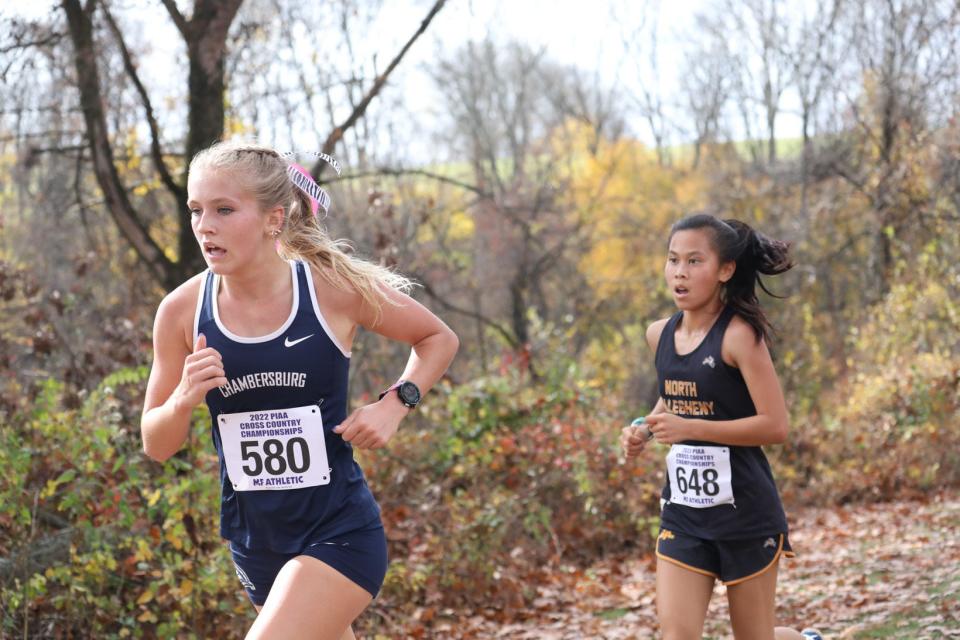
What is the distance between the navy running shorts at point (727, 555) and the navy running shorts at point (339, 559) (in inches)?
42.1

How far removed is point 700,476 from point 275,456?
58.1 inches

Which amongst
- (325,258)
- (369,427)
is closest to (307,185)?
(325,258)

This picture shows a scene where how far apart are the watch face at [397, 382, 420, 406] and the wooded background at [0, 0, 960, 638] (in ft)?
5.01

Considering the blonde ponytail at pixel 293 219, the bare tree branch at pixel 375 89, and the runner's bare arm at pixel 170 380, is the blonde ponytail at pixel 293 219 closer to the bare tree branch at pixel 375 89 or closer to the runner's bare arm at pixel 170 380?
the runner's bare arm at pixel 170 380

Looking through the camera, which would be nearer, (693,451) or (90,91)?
(693,451)

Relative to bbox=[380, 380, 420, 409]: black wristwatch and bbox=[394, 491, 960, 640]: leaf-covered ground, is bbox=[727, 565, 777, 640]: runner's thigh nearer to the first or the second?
bbox=[380, 380, 420, 409]: black wristwatch

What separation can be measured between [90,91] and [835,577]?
614 cm

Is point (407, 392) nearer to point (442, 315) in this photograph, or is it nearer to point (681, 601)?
point (681, 601)

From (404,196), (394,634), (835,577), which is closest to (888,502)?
(835,577)

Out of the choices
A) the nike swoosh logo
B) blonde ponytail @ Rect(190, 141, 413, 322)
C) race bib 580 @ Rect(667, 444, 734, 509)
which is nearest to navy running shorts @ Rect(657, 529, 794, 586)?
race bib 580 @ Rect(667, 444, 734, 509)

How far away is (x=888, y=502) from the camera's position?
10.4m

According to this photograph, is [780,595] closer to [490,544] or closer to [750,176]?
[490,544]

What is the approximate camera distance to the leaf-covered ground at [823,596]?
18.8 ft

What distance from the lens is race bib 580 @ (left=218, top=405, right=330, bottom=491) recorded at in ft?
9.26
